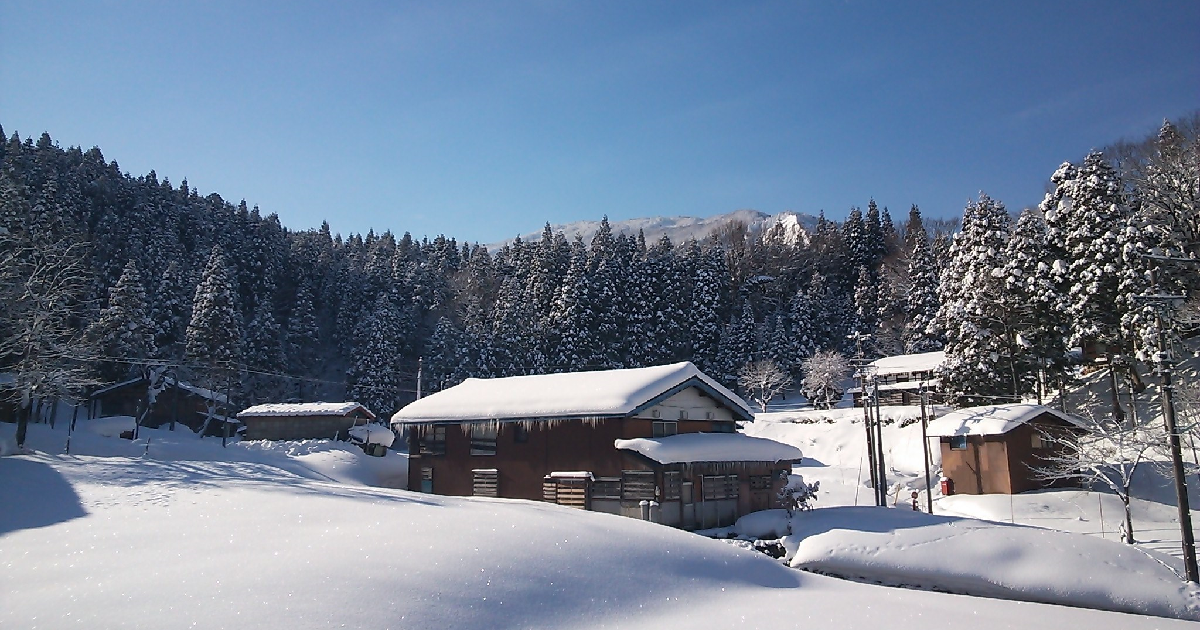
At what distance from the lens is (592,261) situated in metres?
70.7

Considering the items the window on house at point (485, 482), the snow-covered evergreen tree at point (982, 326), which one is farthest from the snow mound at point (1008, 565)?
the snow-covered evergreen tree at point (982, 326)

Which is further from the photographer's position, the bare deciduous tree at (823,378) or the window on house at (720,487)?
the bare deciduous tree at (823,378)

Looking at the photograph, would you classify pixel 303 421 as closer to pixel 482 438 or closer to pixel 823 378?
pixel 482 438

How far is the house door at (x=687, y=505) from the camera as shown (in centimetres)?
2505

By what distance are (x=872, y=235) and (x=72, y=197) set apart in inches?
3189

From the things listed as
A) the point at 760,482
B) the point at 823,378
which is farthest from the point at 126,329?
the point at 823,378

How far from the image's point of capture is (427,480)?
2962 centimetres

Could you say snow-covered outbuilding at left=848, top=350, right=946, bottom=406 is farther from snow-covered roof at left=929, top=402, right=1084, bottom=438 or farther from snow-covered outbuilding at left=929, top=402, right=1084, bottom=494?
snow-covered outbuilding at left=929, top=402, right=1084, bottom=494

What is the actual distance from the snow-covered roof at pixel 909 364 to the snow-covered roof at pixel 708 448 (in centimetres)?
3101

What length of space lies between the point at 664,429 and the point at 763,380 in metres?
36.8

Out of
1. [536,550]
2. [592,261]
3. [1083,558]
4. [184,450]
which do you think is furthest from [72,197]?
[1083,558]

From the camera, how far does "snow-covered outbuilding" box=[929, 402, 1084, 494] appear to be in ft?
111

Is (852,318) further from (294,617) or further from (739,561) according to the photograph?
(294,617)

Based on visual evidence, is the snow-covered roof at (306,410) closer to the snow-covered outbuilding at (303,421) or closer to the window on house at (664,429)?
the snow-covered outbuilding at (303,421)
